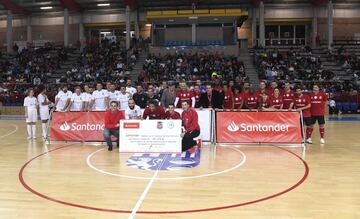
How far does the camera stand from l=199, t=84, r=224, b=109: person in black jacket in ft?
38.6

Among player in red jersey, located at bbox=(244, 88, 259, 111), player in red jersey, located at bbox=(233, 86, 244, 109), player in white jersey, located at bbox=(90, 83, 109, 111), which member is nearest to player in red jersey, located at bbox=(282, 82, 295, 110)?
player in red jersey, located at bbox=(244, 88, 259, 111)

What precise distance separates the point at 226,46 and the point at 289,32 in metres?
9.39

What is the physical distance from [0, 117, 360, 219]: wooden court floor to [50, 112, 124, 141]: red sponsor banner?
856 mm

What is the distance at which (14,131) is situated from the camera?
48.6 ft

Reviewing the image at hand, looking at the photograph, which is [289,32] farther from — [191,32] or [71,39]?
[71,39]

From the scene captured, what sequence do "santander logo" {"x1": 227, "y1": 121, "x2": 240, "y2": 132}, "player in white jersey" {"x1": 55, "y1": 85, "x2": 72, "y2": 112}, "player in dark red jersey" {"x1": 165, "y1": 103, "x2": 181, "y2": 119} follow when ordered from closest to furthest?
"player in dark red jersey" {"x1": 165, "y1": 103, "x2": 181, "y2": 119}
"santander logo" {"x1": 227, "y1": 121, "x2": 240, "y2": 132}
"player in white jersey" {"x1": 55, "y1": 85, "x2": 72, "y2": 112}

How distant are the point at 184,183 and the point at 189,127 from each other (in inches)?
134

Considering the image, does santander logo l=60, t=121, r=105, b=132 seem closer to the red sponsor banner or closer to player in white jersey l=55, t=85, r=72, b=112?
the red sponsor banner

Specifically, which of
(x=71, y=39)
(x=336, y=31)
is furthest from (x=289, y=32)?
(x=71, y=39)

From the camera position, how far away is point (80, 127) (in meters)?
11.4

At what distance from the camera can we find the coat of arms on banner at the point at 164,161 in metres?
8.15

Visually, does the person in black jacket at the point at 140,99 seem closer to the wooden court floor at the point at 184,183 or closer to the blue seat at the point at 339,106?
the wooden court floor at the point at 184,183

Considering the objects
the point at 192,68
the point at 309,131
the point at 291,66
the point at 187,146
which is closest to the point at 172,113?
the point at 187,146

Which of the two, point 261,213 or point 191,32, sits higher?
point 191,32
